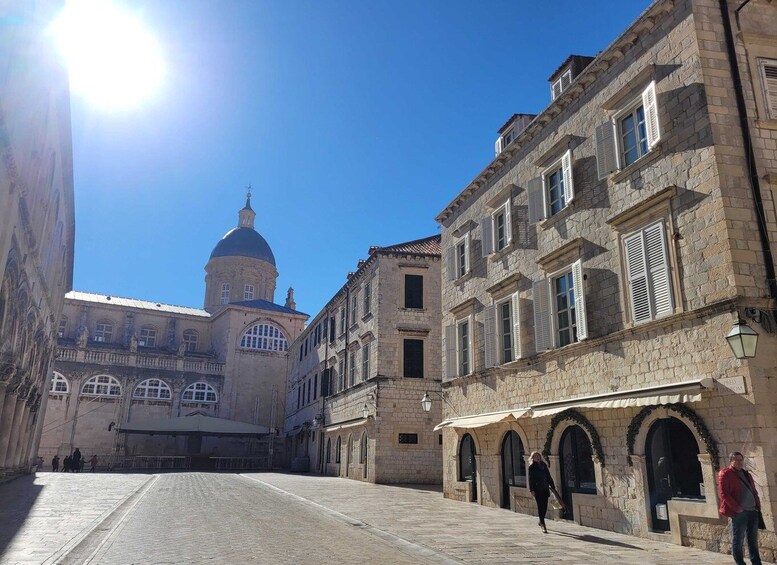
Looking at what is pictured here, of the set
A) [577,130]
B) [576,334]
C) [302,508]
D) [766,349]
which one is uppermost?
[577,130]

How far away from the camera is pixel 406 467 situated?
27094 mm

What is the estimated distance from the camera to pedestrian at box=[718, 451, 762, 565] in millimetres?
7789

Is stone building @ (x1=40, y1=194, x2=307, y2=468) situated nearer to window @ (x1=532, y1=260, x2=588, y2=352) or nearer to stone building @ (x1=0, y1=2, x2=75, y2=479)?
stone building @ (x1=0, y1=2, x2=75, y2=479)

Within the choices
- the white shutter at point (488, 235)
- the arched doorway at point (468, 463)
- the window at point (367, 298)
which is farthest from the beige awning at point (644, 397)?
the window at point (367, 298)

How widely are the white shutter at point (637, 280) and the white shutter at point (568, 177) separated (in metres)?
2.56

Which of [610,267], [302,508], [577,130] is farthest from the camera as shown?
[302,508]

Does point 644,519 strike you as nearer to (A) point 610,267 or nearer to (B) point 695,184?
(A) point 610,267

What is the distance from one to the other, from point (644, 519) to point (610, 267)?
5.12 metres

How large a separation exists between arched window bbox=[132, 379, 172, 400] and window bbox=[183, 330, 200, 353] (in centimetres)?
1036

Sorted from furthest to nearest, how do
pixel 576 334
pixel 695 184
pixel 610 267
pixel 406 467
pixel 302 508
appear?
pixel 406 467, pixel 302 508, pixel 576 334, pixel 610 267, pixel 695 184

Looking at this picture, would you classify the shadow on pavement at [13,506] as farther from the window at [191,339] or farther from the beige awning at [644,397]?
the window at [191,339]

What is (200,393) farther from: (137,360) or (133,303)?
(133,303)

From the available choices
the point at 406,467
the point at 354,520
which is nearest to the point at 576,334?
the point at 354,520

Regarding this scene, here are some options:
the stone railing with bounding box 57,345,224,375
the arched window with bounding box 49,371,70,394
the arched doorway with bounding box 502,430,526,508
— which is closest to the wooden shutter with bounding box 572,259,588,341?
the arched doorway with bounding box 502,430,526,508
